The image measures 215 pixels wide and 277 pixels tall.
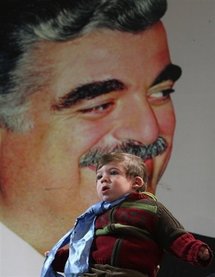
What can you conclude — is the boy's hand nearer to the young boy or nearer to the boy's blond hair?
the young boy

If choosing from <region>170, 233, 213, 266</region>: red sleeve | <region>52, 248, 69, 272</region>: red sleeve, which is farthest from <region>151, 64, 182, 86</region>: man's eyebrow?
<region>170, 233, 213, 266</region>: red sleeve

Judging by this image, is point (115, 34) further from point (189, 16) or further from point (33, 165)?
point (33, 165)

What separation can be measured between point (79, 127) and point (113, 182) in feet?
2.71

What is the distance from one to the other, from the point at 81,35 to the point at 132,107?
0.34m

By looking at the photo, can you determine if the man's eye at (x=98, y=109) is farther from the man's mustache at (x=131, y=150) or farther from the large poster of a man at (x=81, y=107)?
the man's mustache at (x=131, y=150)

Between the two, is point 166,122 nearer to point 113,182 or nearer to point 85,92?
point 85,92

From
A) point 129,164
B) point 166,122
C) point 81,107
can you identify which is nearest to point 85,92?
point 81,107

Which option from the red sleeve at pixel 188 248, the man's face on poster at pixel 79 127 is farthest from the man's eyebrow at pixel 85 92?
the red sleeve at pixel 188 248

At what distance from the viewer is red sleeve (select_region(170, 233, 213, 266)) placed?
1.12 metres

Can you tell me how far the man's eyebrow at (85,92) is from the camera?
207 cm

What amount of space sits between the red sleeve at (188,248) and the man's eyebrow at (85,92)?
1.01 metres

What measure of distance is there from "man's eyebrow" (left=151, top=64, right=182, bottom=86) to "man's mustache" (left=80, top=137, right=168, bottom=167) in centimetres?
24

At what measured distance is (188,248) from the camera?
113 centimetres

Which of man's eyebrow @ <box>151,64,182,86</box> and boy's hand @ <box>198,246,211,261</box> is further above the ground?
man's eyebrow @ <box>151,64,182,86</box>
